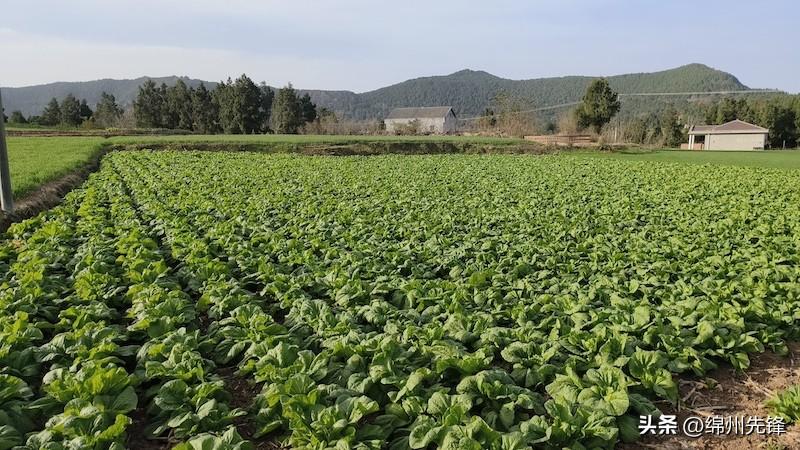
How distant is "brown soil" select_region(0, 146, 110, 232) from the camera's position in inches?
473

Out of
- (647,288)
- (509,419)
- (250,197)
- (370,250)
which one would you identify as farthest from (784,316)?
(250,197)

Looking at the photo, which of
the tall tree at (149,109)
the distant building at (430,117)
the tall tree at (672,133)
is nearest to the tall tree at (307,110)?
the tall tree at (149,109)

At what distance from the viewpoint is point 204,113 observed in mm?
79750

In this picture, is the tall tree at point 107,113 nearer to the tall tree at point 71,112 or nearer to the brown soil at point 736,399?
the tall tree at point 71,112

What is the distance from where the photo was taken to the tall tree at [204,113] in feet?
261

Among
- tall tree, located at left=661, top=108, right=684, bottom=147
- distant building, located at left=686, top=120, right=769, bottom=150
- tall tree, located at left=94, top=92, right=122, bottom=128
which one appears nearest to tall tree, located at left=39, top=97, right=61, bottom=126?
tall tree, located at left=94, top=92, right=122, bottom=128

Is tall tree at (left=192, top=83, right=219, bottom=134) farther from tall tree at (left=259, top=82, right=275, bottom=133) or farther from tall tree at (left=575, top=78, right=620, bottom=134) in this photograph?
tall tree at (left=575, top=78, right=620, bottom=134)

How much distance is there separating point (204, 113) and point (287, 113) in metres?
12.4

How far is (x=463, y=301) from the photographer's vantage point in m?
6.32

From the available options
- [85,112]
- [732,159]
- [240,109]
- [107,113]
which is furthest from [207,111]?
[732,159]

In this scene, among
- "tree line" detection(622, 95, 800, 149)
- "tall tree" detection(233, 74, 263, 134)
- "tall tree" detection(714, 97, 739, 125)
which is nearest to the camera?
"tall tree" detection(233, 74, 263, 134)

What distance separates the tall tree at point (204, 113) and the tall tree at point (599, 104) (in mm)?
52731

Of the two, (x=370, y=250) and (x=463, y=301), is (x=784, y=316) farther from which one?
(x=370, y=250)

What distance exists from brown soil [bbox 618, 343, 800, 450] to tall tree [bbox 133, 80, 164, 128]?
8859 centimetres
